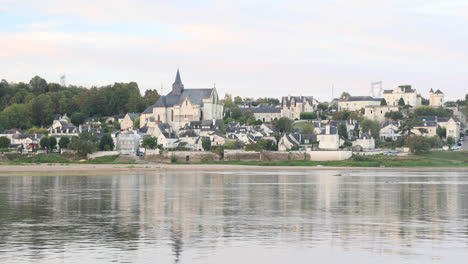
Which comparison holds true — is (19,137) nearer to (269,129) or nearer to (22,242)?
(269,129)

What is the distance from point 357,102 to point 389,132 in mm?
31099

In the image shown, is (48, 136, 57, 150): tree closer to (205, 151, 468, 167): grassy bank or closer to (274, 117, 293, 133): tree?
(205, 151, 468, 167): grassy bank

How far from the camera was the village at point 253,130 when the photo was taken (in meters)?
93.2

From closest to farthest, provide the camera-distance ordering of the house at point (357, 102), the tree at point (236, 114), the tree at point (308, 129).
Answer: the tree at point (308, 129), the tree at point (236, 114), the house at point (357, 102)

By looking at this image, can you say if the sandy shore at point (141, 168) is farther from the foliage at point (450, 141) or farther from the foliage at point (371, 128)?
the foliage at point (371, 128)

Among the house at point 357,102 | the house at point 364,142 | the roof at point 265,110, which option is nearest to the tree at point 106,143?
the house at point 364,142

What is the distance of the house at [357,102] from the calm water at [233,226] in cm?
9880

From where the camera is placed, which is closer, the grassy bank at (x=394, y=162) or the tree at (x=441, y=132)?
the grassy bank at (x=394, y=162)

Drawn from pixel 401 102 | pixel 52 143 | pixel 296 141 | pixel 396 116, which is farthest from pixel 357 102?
pixel 52 143

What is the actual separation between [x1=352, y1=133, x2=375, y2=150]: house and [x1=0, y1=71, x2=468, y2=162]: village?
0.14 m

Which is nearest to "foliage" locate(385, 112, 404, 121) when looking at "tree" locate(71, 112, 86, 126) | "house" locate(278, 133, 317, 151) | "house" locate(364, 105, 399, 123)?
"house" locate(364, 105, 399, 123)

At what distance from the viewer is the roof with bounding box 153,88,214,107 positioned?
123750 mm

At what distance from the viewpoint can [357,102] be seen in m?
147

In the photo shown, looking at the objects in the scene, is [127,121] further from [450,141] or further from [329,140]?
[450,141]
